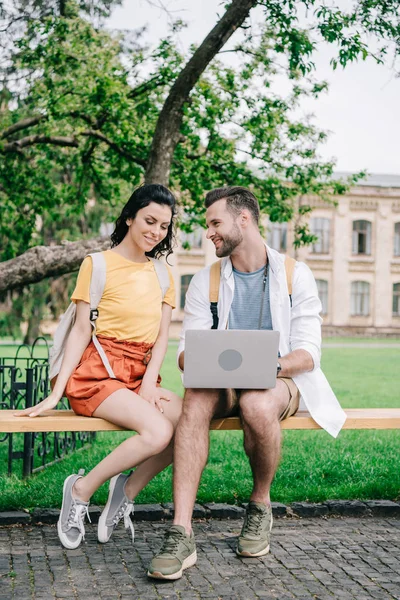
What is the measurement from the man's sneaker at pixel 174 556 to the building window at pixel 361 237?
→ 48.5m

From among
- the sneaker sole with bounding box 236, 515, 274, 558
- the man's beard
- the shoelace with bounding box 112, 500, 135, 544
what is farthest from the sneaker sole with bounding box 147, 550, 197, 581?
the man's beard

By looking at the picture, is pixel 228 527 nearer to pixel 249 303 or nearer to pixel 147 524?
pixel 147 524

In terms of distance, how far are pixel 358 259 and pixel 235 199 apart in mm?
47913

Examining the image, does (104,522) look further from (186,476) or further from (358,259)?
(358,259)

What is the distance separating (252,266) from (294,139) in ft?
26.6

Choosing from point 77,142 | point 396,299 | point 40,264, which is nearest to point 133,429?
point 40,264

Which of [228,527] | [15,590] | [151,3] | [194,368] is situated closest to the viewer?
[15,590]

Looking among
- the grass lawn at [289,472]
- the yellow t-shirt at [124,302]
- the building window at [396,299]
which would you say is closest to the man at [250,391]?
the yellow t-shirt at [124,302]

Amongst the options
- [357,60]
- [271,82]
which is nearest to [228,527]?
[357,60]

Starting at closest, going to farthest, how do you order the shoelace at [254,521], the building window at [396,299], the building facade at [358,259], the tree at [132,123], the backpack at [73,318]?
the shoelace at [254,521] → the backpack at [73,318] → the tree at [132,123] → the building facade at [358,259] → the building window at [396,299]

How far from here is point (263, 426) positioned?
4395 mm

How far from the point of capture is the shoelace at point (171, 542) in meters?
4.18

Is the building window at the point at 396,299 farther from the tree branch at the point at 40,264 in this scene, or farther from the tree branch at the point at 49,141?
the tree branch at the point at 40,264

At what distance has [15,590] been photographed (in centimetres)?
398
